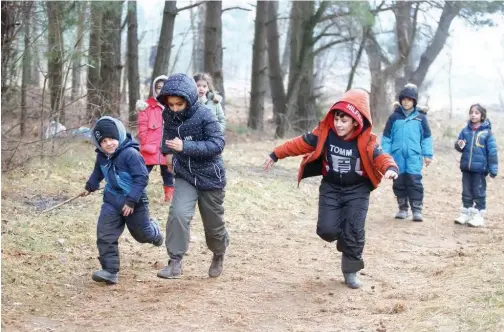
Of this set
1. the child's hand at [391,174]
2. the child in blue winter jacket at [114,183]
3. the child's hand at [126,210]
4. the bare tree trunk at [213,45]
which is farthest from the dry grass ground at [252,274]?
the bare tree trunk at [213,45]

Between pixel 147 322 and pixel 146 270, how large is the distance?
1.60m

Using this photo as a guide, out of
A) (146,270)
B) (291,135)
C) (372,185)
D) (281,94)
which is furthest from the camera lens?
(281,94)

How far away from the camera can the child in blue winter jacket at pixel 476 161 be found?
9641 millimetres

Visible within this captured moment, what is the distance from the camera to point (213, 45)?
688 inches

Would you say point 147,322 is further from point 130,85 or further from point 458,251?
point 130,85

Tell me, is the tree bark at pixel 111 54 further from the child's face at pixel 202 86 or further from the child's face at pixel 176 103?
the child's face at pixel 176 103

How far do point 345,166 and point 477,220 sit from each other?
14.3ft

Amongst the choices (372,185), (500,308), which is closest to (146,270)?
(372,185)

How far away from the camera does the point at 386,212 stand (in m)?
10.7

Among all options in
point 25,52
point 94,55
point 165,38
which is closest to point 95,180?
point 25,52

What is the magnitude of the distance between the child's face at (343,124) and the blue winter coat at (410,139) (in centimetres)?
376

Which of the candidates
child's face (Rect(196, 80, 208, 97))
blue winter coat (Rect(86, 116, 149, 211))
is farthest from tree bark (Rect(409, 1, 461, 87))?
blue winter coat (Rect(86, 116, 149, 211))

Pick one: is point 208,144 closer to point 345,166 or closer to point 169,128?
point 169,128

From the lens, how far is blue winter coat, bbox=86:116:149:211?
20.2ft
